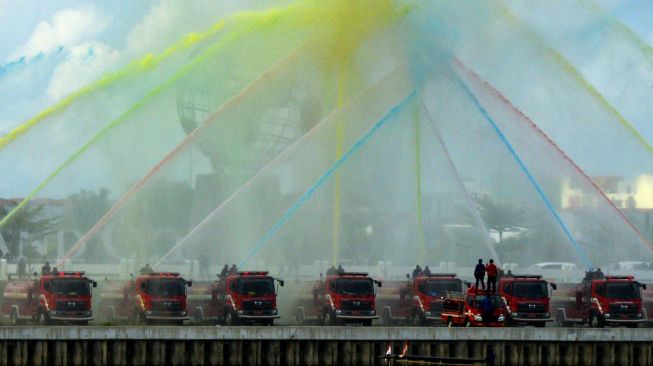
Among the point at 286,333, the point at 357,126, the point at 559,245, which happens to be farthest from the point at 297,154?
the point at 559,245

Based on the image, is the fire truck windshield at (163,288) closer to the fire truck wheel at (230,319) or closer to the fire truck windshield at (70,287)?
the fire truck wheel at (230,319)

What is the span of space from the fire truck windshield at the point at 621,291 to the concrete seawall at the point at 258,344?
9.50 metres

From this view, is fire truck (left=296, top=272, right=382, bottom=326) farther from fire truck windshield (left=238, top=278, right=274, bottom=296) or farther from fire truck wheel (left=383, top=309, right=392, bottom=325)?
fire truck wheel (left=383, top=309, right=392, bottom=325)

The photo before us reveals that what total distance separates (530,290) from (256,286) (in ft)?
44.3

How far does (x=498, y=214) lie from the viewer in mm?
126250

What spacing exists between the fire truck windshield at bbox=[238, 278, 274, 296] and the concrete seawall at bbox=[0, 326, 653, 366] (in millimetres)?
10347

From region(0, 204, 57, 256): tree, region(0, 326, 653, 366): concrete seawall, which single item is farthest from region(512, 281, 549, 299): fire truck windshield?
region(0, 204, 57, 256): tree

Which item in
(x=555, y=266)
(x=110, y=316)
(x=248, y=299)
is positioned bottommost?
(x=110, y=316)

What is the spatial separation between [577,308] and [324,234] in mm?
50572

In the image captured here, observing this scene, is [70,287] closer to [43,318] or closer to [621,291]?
[43,318]

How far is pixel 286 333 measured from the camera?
5981 centimetres

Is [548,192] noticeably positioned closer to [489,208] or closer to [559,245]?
[489,208]

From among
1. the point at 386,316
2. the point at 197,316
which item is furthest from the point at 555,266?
the point at 197,316

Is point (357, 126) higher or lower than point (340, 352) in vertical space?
higher
